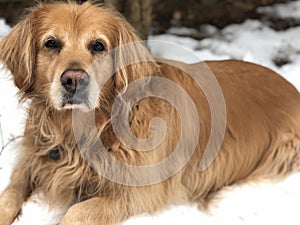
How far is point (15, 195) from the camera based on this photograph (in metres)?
3.83

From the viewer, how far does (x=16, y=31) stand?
3709mm

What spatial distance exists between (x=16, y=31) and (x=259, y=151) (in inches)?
70.5

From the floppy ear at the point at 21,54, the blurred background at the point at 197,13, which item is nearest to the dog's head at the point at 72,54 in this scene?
the floppy ear at the point at 21,54

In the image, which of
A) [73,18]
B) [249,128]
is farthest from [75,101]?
[249,128]

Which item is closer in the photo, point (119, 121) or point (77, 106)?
point (77, 106)

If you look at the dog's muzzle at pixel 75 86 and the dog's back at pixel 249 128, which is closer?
the dog's muzzle at pixel 75 86

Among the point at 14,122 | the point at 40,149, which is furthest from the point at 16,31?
the point at 14,122

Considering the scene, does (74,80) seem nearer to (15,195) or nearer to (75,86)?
(75,86)

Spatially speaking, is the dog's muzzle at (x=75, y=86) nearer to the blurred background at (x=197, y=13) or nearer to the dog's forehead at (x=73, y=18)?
the dog's forehead at (x=73, y=18)

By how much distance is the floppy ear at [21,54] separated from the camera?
364cm

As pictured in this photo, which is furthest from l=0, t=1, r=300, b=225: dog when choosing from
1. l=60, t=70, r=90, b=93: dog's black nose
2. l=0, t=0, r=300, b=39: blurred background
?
l=0, t=0, r=300, b=39: blurred background

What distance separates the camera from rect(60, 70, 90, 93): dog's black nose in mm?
3379

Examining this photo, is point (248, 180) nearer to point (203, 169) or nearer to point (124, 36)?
point (203, 169)

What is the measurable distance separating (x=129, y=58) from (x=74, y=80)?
0.44m
